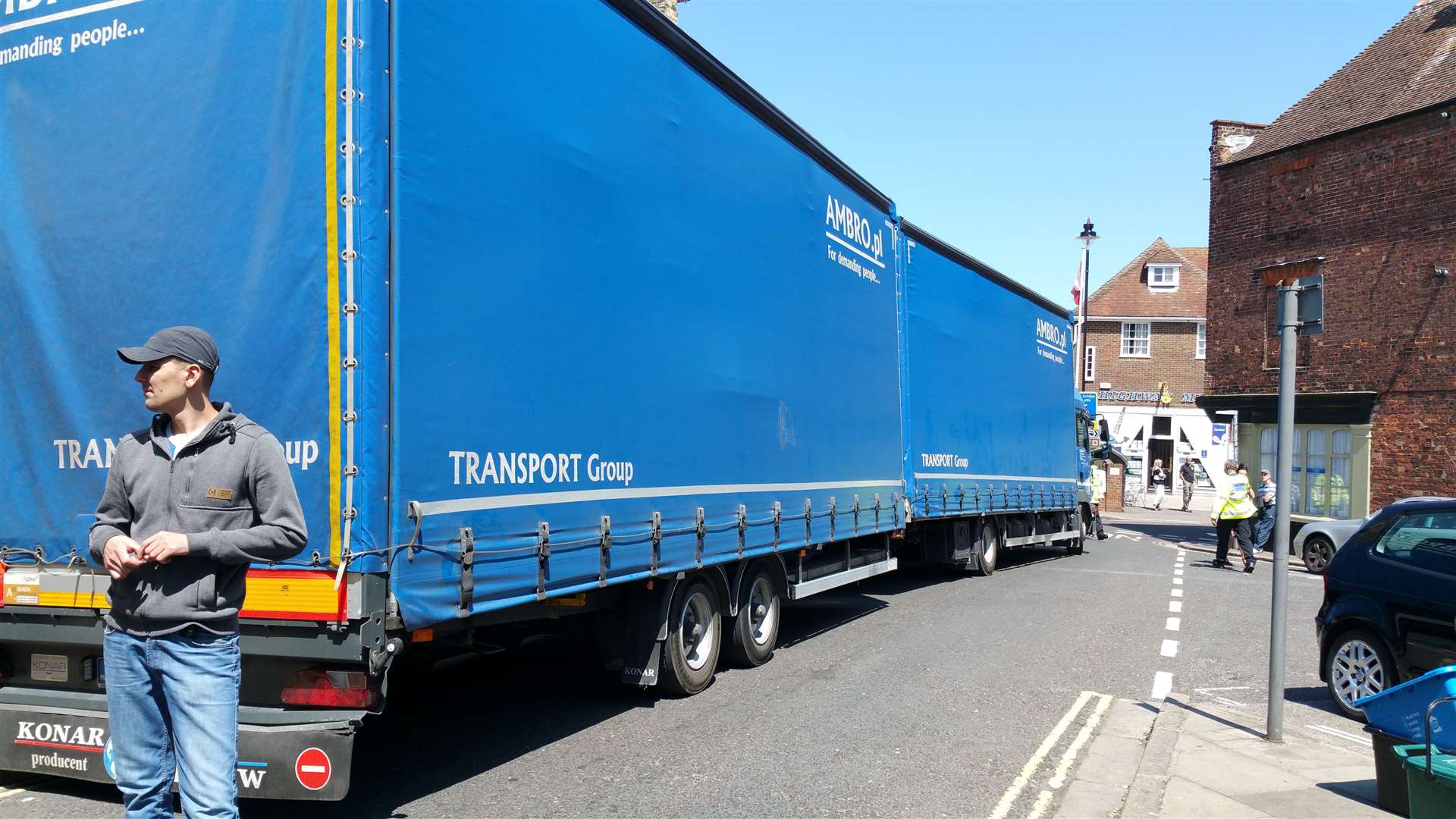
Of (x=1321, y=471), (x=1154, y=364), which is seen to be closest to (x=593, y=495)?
(x=1321, y=471)

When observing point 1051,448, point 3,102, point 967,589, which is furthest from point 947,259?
point 3,102

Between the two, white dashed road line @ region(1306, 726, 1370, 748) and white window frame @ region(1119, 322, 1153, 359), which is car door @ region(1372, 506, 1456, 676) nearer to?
white dashed road line @ region(1306, 726, 1370, 748)

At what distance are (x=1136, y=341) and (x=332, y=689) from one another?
151 ft

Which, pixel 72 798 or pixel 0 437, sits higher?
pixel 0 437

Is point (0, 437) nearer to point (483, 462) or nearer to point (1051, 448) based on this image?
point (483, 462)

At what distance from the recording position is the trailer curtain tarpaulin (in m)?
4.31

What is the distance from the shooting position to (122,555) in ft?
10.5

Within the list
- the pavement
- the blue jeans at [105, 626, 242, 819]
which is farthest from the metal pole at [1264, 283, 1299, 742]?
the blue jeans at [105, 626, 242, 819]

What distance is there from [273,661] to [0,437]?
179 centimetres

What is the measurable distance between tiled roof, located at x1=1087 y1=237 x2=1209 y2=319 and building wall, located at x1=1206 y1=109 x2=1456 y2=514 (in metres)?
21.4

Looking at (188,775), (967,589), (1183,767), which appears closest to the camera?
(188,775)

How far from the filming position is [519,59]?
526 centimetres

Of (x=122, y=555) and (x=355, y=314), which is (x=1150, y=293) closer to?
(x=355, y=314)

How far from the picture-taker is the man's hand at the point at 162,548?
321 cm
